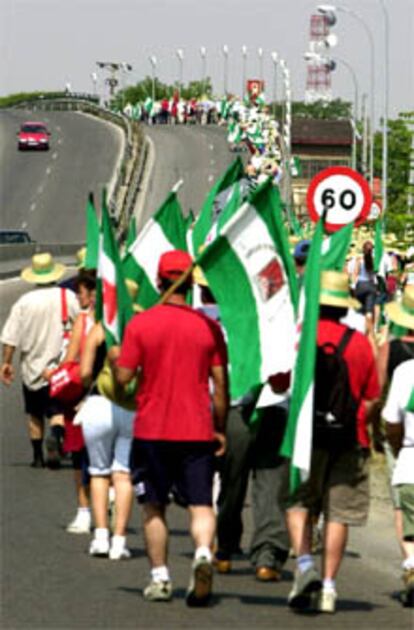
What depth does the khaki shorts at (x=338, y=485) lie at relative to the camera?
10711 millimetres

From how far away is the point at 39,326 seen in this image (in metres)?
17.0

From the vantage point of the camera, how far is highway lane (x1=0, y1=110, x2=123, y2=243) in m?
81.6

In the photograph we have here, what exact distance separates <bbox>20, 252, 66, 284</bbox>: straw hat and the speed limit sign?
188 inches

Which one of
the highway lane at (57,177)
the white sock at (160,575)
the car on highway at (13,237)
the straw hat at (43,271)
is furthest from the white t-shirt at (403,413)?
the highway lane at (57,177)

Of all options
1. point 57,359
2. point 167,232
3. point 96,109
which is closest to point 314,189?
point 57,359

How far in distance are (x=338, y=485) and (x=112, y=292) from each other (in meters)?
1.88

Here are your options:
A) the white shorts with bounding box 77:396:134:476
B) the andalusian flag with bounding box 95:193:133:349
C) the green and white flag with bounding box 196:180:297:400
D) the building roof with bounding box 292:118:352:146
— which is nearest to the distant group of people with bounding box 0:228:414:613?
the green and white flag with bounding box 196:180:297:400

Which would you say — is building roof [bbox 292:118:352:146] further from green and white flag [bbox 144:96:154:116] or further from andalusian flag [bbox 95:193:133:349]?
andalusian flag [bbox 95:193:133:349]

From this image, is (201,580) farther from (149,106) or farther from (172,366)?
(149,106)

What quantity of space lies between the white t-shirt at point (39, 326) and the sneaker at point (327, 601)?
6514mm

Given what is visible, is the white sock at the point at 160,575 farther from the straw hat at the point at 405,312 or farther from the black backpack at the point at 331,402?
the straw hat at the point at 405,312

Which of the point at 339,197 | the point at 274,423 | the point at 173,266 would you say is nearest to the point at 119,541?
the point at 274,423

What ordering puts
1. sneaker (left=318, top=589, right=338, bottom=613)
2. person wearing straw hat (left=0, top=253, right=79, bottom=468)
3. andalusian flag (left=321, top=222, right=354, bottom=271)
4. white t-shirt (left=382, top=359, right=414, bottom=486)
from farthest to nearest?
person wearing straw hat (left=0, top=253, right=79, bottom=468) < andalusian flag (left=321, top=222, right=354, bottom=271) < white t-shirt (left=382, top=359, right=414, bottom=486) < sneaker (left=318, top=589, right=338, bottom=613)

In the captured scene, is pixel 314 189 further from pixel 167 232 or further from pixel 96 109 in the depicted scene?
pixel 96 109
